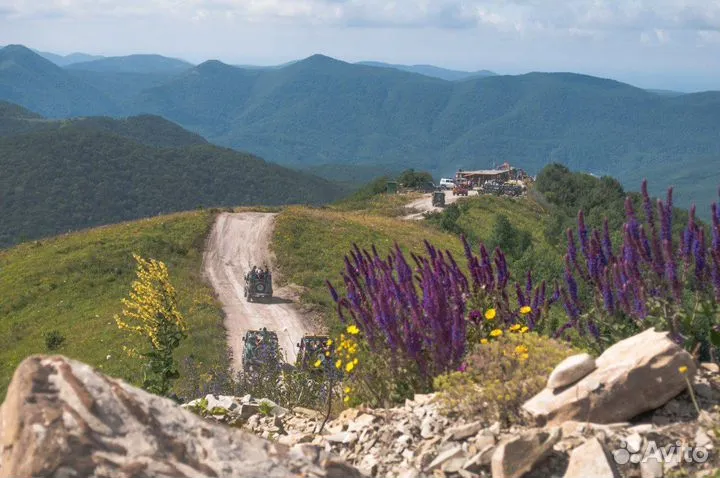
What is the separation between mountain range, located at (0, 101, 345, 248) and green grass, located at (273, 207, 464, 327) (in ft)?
293

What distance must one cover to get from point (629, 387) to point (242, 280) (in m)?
29.9

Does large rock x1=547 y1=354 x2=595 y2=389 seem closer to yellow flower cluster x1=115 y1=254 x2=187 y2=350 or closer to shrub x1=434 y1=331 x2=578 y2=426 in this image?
shrub x1=434 y1=331 x2=578 y2=426

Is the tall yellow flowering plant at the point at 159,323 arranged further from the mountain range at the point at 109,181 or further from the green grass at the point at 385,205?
the mountain range at the point at 109,181

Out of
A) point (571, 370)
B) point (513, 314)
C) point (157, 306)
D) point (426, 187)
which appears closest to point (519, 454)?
point (571, 370)

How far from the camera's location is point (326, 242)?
4047 cm

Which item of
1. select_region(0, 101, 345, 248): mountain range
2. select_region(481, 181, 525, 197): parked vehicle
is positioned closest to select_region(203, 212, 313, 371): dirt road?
select_region(481, 181, 525, 197): parked vehicle

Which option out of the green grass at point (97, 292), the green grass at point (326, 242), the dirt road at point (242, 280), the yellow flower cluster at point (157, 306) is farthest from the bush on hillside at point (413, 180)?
the yellow flower cluster at point (157, 306)

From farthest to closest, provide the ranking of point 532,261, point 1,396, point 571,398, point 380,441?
1. point 532,261
2. point 1,396
3. point 380,441
4. point 571,398

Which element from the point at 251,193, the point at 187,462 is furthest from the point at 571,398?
the point at 251,193

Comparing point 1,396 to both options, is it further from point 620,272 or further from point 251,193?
point 251,193

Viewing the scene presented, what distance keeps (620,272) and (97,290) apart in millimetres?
29773

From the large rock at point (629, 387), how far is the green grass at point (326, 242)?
22024mm

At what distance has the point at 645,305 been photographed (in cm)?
693

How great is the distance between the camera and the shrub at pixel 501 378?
6.44 meters
